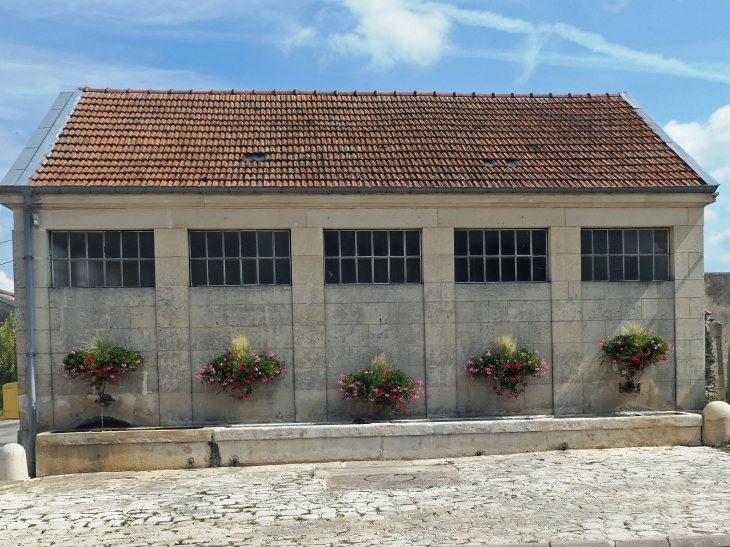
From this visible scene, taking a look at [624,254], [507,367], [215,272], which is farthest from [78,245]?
[624,254]

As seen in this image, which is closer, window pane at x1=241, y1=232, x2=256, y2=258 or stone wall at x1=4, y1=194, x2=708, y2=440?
stone wall at x1=4, y1=194, x2=708, y2=440

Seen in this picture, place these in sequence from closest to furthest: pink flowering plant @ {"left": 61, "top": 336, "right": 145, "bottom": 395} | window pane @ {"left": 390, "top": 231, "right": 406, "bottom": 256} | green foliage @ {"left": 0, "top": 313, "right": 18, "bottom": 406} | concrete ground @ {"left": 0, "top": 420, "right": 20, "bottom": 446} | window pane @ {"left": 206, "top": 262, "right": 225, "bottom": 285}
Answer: pink flowering plant @ {"left": 61, "top": 336, "right": 145, "bottom": 395}, window pane @ {"left": 206, "top": 262, "right": 225, "bottom": 285}, window pane @ {"left": 390, "top": 231, "right": 406, "bottom": 256}, concrete ground @ {"left": 0, "top": 420, "right": 20, "bottom": 446}, green foliage @ {"left": 0, "top": 313, "right": 18, "bottom": 406}

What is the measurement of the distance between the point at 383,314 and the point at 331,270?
1.40m

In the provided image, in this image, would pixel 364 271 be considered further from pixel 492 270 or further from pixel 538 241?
pixel 538 241

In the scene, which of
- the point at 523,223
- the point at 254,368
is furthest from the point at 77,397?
the point at 523,223

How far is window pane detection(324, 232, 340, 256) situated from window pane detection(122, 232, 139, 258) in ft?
12.4

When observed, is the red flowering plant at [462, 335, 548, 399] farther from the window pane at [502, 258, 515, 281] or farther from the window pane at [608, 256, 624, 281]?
the window pane at [608, 256, 624, 281]

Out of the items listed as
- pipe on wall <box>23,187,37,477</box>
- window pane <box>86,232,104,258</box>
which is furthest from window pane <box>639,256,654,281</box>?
pipe on wall <box>23,187,37,477</box>

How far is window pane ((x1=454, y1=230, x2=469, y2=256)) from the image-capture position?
13594mm

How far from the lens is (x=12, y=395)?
2280 cm

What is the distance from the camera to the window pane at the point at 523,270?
13.7 metres

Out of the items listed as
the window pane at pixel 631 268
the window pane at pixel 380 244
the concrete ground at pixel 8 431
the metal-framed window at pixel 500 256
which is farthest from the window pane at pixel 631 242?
the concrete ground at pixel 8 431

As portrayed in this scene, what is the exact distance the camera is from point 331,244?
1337cm

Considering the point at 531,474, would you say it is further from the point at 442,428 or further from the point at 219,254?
the point at 219,254
